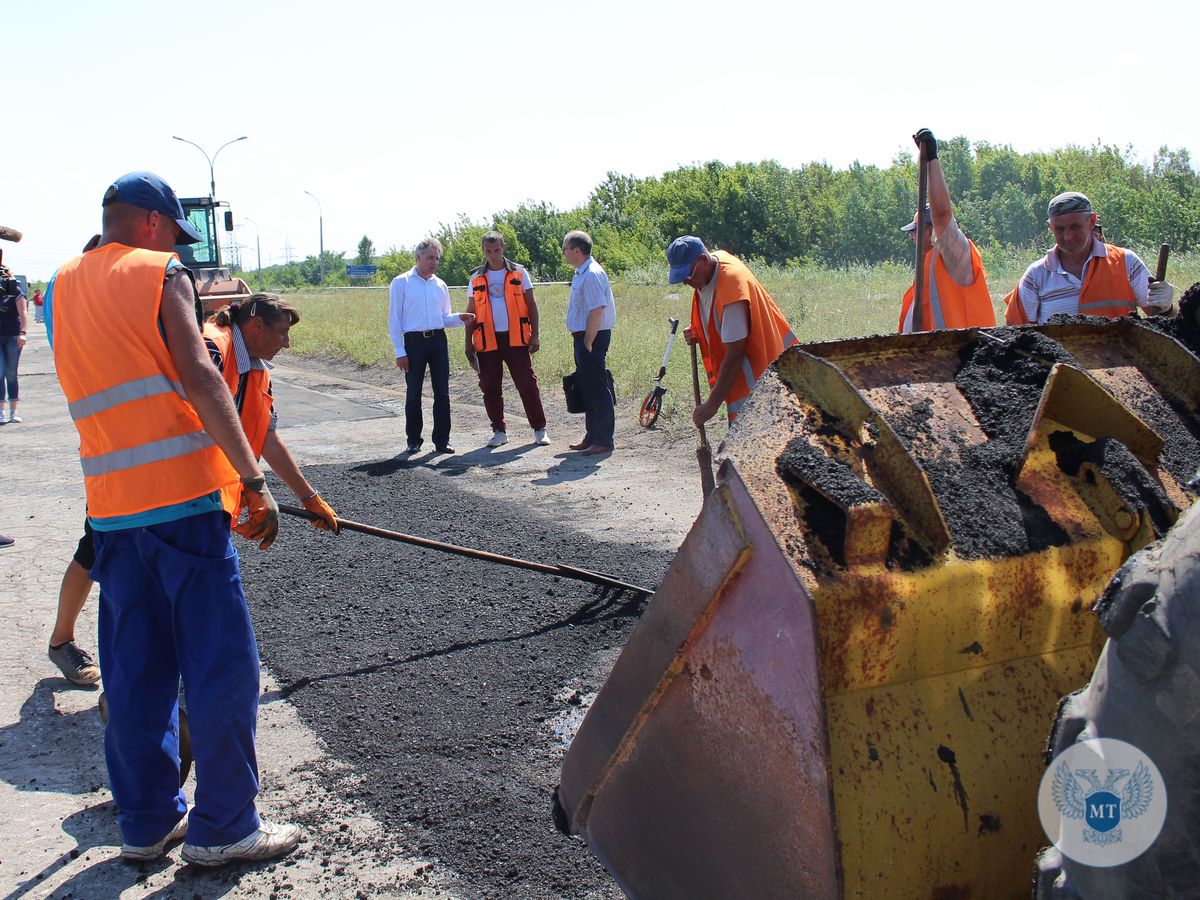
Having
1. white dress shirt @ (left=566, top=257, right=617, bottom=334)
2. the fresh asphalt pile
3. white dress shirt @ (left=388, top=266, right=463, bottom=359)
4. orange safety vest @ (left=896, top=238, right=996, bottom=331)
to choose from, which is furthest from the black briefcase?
orange safety vest @ (left=896, top=238, right=996, bottom=331)

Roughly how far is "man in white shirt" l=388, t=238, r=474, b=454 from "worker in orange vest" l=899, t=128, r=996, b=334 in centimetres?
506

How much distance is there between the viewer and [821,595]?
1.69 m

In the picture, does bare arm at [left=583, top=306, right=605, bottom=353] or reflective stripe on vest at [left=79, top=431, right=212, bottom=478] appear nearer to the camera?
reflective stripe on vest at [left=79, top=431, right=212, bottom=478]

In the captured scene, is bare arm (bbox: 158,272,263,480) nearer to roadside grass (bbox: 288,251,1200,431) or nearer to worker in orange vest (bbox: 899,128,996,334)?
worker in orange vest (bbox: 899,128,996,334)

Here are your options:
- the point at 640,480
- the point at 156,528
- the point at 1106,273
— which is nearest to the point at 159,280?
the point at 156,528

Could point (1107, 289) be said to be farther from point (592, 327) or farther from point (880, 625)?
point (592, 327)

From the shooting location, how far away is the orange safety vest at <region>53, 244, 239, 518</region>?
277 centimetres

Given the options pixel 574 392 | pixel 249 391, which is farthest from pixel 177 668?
pixel 574 392

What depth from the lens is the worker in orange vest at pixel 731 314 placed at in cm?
507

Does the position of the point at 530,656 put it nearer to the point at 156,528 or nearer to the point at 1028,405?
the point at 156,528

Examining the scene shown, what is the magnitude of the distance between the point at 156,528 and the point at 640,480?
5.04m

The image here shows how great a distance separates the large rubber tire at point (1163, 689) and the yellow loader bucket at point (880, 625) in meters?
0.43

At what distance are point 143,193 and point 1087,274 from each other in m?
3.89

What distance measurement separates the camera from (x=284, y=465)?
3635 mm
